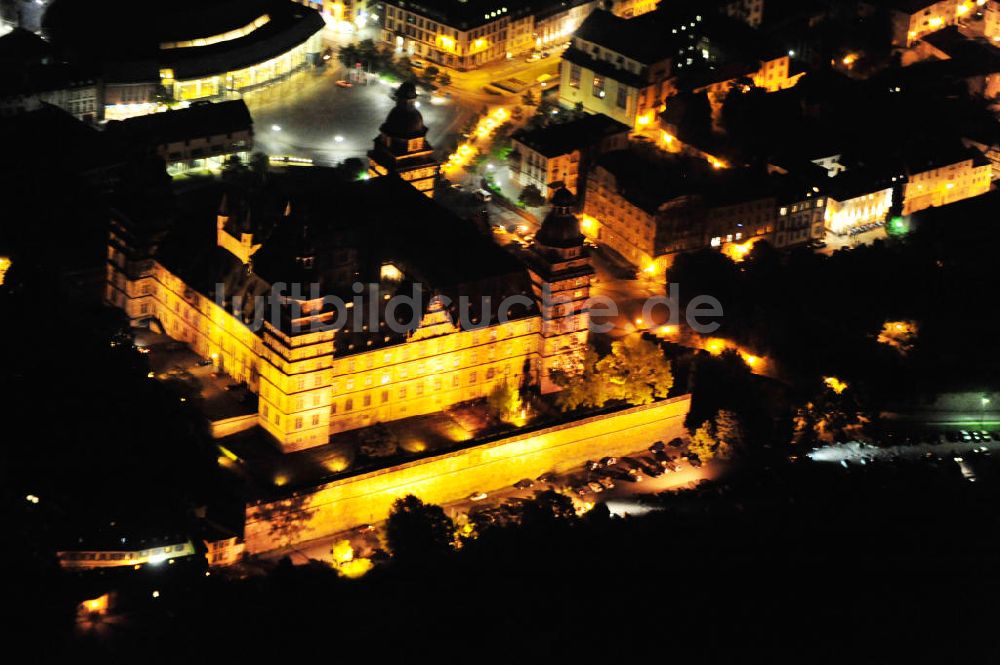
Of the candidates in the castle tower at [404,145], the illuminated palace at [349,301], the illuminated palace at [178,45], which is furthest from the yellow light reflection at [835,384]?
the illuminated palace at [178,45]

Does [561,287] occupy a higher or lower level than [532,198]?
higher

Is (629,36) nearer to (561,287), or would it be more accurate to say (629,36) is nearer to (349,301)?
(561,287)

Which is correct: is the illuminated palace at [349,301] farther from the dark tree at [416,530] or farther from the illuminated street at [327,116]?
the illuminated street at [327,116]

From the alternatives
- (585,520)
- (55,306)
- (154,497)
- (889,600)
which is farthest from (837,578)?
(55,306)

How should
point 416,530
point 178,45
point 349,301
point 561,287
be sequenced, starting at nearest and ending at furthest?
point 416,530 → point 349,301 → point 561,287 → point 178,45

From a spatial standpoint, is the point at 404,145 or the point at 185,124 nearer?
the point at 404,145

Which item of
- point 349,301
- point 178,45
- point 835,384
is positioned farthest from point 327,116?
point 835,384

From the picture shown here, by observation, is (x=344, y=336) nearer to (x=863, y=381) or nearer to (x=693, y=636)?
(x=693, y=636)
